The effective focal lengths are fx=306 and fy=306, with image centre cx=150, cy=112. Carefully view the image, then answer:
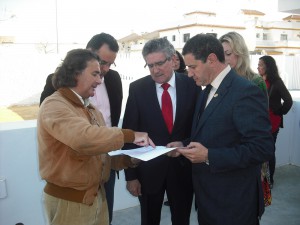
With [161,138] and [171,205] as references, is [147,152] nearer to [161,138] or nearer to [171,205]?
[161,138]

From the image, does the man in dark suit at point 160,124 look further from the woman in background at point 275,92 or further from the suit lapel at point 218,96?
the woman in background at point 275,92

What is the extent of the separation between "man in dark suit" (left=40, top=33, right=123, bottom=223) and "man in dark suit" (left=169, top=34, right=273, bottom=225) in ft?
2.48

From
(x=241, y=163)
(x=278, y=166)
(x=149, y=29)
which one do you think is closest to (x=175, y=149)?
(x=241, y=163)

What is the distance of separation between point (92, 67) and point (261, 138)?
0.91m

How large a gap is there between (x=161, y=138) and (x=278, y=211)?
2.21 metres

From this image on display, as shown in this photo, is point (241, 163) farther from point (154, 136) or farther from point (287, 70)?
point (287, 70)

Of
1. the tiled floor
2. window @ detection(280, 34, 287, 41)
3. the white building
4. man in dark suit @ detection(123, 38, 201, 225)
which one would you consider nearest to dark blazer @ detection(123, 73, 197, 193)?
man in dark suit @ detection(123, 38, 201, 225)

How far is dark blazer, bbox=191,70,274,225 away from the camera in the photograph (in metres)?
1.45

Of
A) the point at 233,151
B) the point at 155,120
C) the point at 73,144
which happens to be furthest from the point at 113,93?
the point at 233,151

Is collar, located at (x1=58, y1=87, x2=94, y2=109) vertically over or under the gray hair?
under

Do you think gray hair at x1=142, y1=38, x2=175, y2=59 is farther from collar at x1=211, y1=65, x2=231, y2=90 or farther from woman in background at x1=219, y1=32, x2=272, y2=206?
woman in background at x1=219, y1=32, x2=272, y2=206

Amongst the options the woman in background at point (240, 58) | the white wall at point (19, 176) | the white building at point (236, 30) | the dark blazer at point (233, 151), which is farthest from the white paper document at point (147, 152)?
the white building at point (236, 30)

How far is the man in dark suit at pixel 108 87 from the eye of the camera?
2189 millimetres

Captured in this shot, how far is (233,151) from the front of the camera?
148cm
